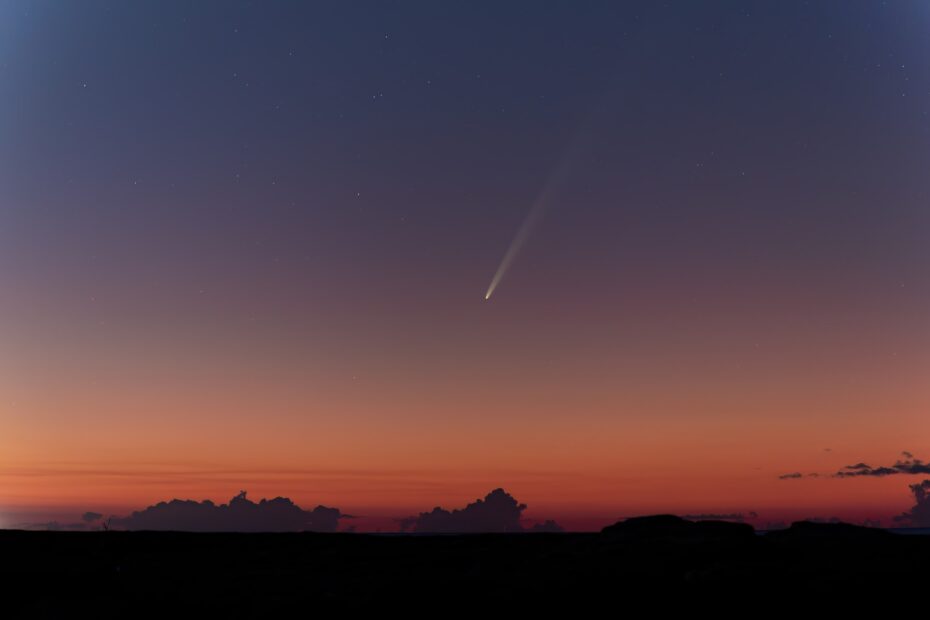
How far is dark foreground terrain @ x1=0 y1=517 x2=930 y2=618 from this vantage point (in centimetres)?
2502

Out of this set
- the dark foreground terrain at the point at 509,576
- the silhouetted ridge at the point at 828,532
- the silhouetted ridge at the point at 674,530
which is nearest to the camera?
the dark foreground terrain at the point at 509,576

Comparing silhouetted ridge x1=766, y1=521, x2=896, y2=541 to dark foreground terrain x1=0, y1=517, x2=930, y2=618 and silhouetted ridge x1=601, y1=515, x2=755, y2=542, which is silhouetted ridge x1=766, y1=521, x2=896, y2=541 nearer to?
dark foreground terrain x1=0, y1=517, x2=930, y2=618

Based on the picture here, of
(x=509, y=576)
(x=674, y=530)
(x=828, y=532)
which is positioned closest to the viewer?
(x=509, y=576)

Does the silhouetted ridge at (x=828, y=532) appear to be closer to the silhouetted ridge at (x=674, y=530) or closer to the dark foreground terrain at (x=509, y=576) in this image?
the dark foreground terrain at (x=509, y=576)

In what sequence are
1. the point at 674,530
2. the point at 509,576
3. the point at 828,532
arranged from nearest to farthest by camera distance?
the point at 509,576 → the point at 674,530 → the point at 828,532

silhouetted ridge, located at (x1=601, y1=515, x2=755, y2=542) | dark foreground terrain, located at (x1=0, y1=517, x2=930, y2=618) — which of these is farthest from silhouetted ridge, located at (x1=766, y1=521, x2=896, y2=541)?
silhouetted ridge, located at (x1=601, y1=515, x2=755, y2=542)

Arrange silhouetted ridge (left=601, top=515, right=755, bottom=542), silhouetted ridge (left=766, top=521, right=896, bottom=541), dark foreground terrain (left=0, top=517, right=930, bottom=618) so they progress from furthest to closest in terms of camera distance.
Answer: silhouetted ridge (left=766, top=521, right=896, bottom=541), silhouetted ridge (left=601, top=515, right=755, bottom=542), dark foreground terrain (left=0, top=517, right=930, bottom=618)

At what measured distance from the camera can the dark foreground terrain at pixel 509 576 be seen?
25016mm

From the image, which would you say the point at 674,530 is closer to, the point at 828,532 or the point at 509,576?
the point at 828,532

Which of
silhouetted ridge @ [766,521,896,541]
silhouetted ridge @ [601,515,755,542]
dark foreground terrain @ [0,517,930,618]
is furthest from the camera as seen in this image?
silhouetted ridge @ [766,521,896,541]

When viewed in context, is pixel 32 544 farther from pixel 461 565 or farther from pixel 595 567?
pixel 595 567

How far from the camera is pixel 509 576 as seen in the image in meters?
29.3

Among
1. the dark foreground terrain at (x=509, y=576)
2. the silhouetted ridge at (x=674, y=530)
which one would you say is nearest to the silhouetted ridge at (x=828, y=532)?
the dark foreground terrain at (x=509, y=576)

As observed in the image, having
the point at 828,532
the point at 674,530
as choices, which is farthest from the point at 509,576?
the point at 828,532
